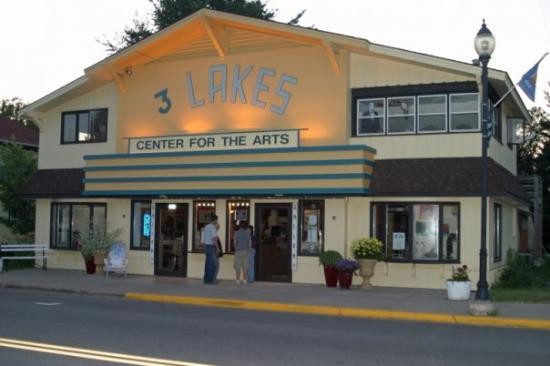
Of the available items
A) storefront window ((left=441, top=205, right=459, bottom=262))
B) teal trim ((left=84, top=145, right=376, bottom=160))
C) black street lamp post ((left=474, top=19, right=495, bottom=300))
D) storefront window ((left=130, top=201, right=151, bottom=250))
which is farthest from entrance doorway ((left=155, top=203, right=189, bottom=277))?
black street lamp post ((left=474, top=19, right=495, bottom=300))

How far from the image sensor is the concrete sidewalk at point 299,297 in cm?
1380

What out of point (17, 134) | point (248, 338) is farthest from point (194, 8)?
point (248, 338)

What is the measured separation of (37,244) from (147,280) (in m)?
5.95

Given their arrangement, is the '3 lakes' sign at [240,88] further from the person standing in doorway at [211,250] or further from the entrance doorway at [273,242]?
the person standing in doorway at [211,250]

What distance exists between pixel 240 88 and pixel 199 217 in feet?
13.7

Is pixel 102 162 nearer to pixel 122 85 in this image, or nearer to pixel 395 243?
pixel 122 85

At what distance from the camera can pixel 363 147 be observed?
59.5 ft

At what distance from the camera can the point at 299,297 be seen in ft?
54.0

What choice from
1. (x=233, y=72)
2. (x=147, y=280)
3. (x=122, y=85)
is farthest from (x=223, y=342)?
(x=122, y=85)

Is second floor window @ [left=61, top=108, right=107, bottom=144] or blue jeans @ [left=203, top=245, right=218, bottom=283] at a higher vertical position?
second floor window @ [left=61, top=108, right=107, bottom=144]

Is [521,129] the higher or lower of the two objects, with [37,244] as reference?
higher

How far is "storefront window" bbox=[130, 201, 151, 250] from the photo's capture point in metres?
22.2

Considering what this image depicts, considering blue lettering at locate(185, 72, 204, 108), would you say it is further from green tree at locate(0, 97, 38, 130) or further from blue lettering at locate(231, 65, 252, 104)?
green tree at locate(0, 97, 38, 130)

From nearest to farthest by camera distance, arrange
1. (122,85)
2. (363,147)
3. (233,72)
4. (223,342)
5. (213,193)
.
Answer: (223,342)
(363,147)
(213,193)
(233,72)
(122,85)
